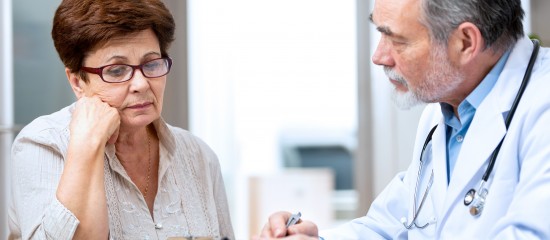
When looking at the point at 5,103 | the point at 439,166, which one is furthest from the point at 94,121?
the point at 5,103

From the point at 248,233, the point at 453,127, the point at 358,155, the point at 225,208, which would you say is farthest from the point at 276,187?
the point at 453,127

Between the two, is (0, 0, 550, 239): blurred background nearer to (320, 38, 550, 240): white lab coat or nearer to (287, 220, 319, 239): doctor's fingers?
(287, 220, 319, 239): doctor's fingers

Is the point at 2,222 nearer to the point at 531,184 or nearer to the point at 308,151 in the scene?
the point at 531,184

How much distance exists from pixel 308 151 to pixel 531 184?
5442mm

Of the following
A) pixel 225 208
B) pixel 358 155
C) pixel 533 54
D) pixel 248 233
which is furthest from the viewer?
pixel 248 233

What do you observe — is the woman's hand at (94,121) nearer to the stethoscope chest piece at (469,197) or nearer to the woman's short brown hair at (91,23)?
the woman's short brown hair at (91,23)

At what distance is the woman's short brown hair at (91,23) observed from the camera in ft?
5.67

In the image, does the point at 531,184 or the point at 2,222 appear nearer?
the point at 531,184

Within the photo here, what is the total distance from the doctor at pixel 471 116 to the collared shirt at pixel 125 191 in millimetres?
313

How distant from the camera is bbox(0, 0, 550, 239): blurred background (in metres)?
3.03

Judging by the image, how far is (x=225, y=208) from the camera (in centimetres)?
202

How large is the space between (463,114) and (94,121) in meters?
0.81

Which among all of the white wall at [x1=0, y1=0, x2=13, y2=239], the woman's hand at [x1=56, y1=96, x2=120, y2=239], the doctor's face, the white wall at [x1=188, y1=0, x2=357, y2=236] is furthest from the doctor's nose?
the white wall at [x1=188, y1=0, x2=357, y2=236]

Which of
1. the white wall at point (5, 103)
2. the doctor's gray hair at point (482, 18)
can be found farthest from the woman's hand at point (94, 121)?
the white wall at point (5, 103)
